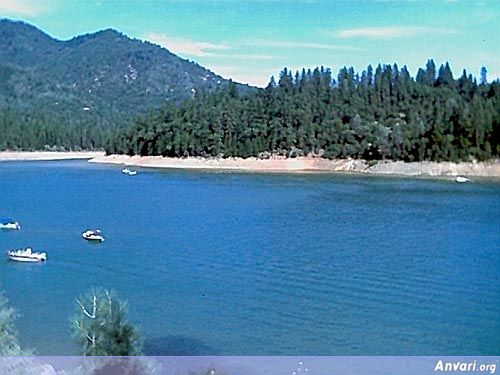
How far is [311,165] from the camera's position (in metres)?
7.67

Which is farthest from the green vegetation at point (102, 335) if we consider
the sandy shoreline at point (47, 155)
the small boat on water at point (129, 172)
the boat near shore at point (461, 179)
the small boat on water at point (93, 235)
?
the sandy shoreline at point (47, 155)

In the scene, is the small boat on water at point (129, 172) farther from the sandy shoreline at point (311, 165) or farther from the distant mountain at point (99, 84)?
the distant mountain at point (99, 84)

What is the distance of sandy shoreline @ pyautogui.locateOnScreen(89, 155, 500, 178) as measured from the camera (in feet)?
8.00

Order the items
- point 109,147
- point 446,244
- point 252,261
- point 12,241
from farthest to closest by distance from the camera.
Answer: point 109,147, point 12,241, point 252,261, point 446,244

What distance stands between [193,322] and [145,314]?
221 mm

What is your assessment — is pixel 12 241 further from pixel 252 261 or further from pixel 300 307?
pixel 300 307

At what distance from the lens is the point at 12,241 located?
4.78m

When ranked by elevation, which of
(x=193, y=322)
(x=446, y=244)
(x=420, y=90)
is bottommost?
(x=193, y=322)

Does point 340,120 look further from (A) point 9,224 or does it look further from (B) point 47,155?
(B) point 47,155

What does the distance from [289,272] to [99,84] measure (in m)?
8.91

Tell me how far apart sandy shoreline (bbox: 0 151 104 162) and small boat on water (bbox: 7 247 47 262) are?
834 cm

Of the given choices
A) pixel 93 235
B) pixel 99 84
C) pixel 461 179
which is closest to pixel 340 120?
pixel 93 235

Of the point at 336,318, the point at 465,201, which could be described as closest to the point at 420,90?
the point at 465,201

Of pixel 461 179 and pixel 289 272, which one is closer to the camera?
pixel 461 179
